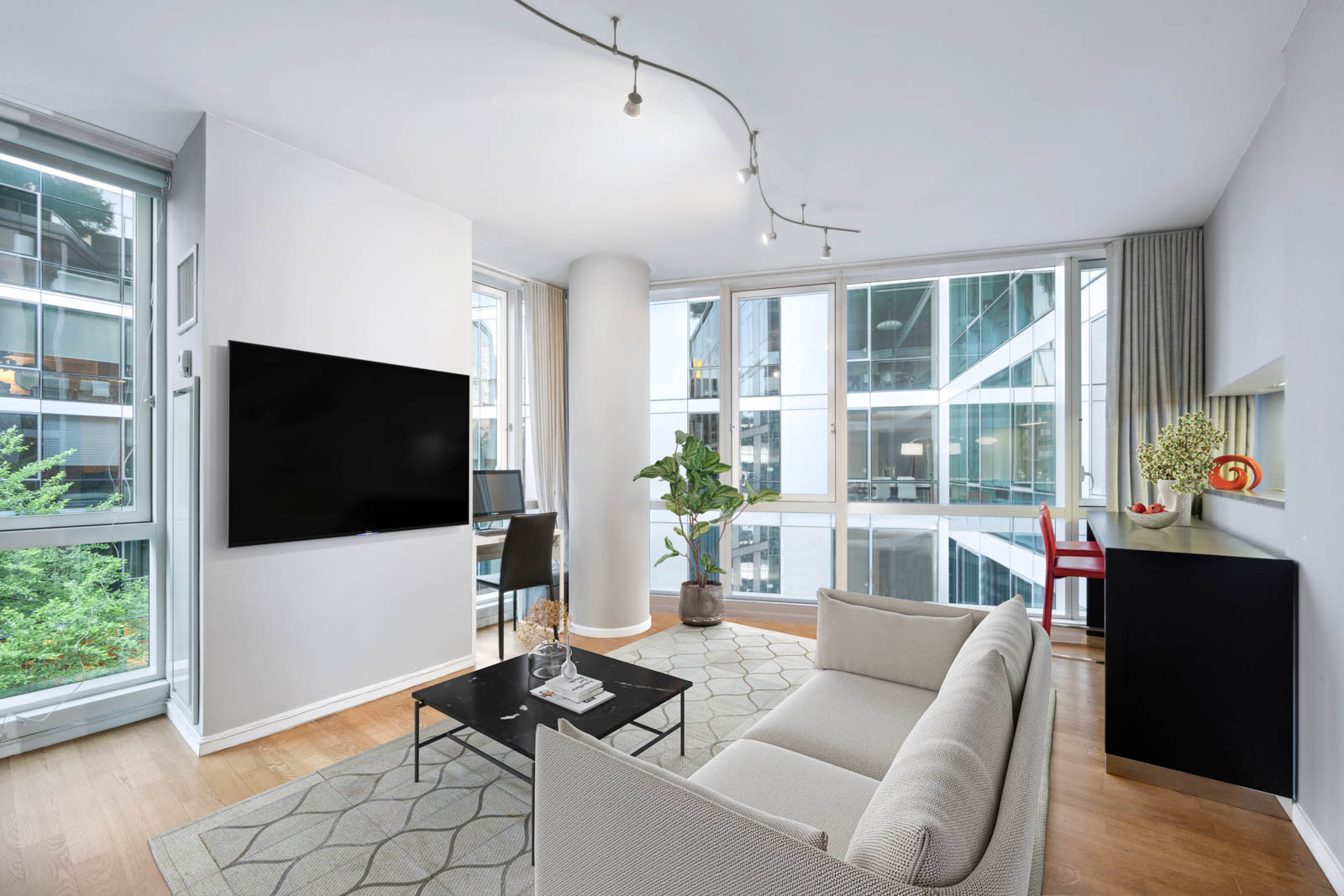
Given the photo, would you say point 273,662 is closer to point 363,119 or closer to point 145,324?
point 145,324

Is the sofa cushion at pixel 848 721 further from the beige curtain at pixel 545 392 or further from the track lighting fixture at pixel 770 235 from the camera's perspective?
the beige curtain at pixel 545 392

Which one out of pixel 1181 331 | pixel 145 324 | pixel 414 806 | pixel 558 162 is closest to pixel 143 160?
pixel 145 324

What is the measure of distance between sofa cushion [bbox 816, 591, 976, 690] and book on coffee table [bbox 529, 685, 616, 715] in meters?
0.90

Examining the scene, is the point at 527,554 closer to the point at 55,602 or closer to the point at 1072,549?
the point at 55,602

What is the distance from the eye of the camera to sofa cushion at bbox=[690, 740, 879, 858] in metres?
1.44

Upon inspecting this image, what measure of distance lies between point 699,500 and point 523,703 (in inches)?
93.7

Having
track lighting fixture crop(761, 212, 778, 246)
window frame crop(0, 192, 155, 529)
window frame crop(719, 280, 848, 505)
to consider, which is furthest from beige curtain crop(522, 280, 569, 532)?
window frame crop(0, 192, 155, 529)

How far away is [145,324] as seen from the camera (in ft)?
9.87

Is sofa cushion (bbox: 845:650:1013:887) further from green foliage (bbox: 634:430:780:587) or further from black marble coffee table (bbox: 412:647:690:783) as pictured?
green foliage (bbox: 634:430:780:587)

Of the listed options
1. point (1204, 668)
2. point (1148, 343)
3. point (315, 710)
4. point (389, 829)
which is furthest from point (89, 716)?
point (1148, 343)

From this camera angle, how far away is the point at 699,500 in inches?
173

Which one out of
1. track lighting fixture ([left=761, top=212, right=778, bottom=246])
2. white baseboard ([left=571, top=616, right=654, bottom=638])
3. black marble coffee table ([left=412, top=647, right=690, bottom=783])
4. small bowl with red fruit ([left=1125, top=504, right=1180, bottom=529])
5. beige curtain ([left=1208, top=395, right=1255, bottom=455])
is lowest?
white baseboard ([left=571, top=616, right=654, bottom=638])

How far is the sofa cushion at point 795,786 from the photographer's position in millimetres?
1443

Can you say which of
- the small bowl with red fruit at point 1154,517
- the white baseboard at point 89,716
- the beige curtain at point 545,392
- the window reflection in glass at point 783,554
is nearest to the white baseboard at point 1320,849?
the small bowl with red fruit at point 1154,517
